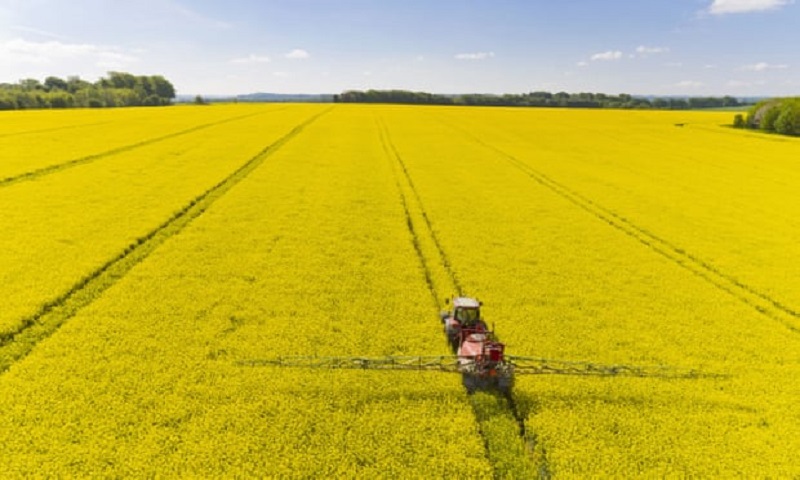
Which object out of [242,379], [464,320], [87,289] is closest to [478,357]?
[464,320]

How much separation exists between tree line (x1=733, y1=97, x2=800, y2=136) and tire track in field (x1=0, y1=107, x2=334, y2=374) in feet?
Answer: 237

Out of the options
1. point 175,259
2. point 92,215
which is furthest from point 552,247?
point 92,215

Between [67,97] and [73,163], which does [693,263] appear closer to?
[73,163]

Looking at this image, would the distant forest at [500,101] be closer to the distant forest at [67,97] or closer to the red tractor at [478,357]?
the distant forest at [67,97]

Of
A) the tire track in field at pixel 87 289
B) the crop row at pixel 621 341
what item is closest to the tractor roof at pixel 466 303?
the crop row at pixel 621 341

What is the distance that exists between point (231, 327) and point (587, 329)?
9.27 m

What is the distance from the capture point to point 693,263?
1892 cm

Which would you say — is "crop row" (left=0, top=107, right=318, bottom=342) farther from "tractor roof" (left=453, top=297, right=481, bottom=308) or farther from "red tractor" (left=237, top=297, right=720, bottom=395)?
"tractor roof" (left=453, top=297, right=481, bottom=308)

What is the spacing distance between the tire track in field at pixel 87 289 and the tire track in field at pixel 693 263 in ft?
62.7

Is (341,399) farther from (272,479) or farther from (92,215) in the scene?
(92,215)

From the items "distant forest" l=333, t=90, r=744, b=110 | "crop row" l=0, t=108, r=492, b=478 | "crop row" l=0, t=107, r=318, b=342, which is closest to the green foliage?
"crop row" l=0, t=107, r=318, b=342

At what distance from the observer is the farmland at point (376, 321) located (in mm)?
9148

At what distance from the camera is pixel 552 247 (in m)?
20.3

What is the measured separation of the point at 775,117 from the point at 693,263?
68090 mm
